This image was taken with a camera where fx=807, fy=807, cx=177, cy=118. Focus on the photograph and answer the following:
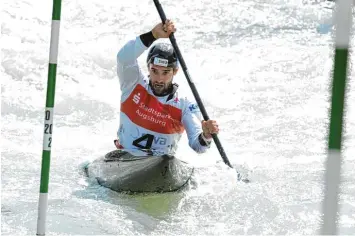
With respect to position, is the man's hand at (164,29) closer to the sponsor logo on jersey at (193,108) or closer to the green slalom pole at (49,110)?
the sponsor logo on jersey at (193,108)

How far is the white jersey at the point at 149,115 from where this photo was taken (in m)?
5.78

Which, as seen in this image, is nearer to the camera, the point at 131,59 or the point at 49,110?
the point at 49,110

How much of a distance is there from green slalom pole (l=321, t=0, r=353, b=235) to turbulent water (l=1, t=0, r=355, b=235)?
1.10 feet

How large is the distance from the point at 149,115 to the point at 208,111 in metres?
3.87

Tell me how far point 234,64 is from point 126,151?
588cm

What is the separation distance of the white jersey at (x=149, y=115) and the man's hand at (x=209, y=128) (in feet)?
0.62

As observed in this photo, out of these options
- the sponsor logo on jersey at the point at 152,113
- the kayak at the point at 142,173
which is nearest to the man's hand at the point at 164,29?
the sponsor logo on jersey at the point at 152,113

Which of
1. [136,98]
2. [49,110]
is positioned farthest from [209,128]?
[49,110]

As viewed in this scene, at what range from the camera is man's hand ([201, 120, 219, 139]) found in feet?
17.9

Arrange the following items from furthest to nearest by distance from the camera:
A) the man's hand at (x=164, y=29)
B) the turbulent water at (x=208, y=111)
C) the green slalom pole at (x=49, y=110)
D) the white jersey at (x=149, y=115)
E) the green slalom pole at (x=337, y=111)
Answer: the white jersey at (x=149, y=115) → the man's hand at (x=164, y=29) → the turbulent water at (x=208, y=111) → the green slalom pole at (x=49, y=110) → the green slalom pole at (x=337, y=111)

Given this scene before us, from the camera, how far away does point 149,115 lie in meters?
5.80

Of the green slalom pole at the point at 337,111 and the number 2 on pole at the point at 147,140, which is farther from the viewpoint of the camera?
the number 2 on pole at the point at 147,140

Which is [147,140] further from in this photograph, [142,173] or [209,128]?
[209,128]

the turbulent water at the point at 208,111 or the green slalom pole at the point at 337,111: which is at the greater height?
the green slalom pole at the point at 337,111
